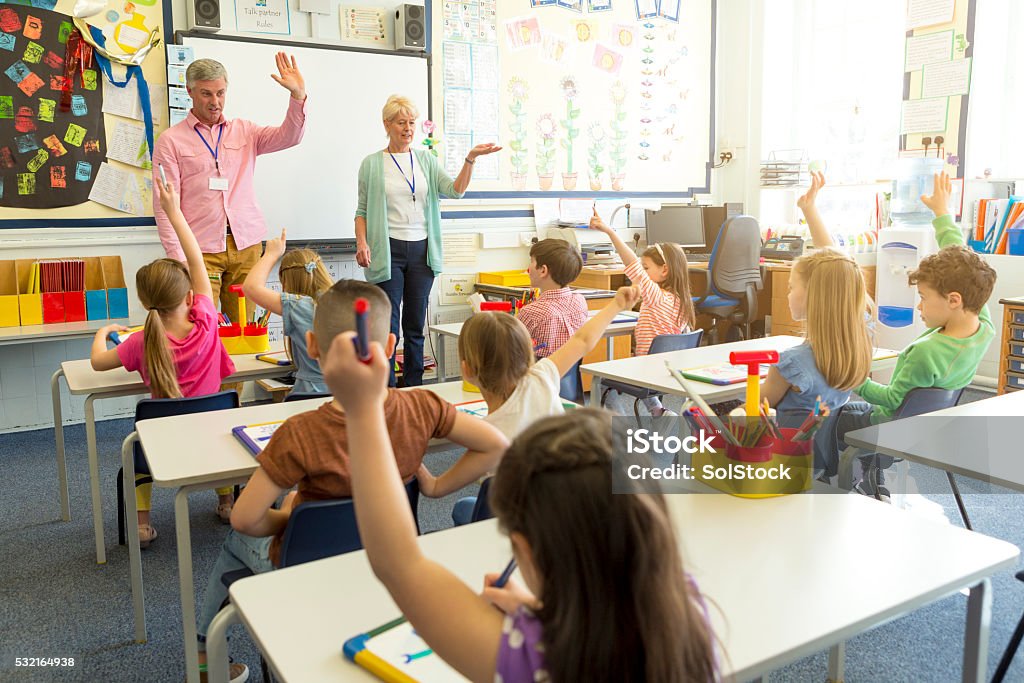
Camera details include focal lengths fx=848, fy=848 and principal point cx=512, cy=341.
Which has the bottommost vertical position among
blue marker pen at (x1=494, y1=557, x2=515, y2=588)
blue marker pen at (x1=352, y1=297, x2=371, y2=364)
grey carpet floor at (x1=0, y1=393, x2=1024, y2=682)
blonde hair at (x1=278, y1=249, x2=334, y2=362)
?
grey carpet floor at (x1=0, y1=393, x2=1024, y2=682)

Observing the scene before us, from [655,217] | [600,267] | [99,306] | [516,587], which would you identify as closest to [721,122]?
[655,217]

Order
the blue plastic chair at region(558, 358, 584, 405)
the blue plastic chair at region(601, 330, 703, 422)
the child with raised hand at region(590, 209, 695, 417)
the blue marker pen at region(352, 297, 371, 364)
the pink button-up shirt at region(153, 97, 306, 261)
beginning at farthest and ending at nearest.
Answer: the pink button-up shirt at region(153, 97, 306, 261), the child with raised hand at region(590, 209, 695, 417), the blue plastic chair at region(601, 330, 703, 422), the blue plastic chair at region(558, 358, 584, 405), the blue marker pen at region(352, 297, 371, 364)

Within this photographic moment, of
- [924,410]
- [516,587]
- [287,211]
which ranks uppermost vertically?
[287,211]

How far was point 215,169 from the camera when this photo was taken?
171 inches

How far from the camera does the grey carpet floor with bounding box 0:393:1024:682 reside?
2.18 meters

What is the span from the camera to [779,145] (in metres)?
6.84

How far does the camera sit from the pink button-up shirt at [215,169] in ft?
14.0

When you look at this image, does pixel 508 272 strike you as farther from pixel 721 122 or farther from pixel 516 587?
pixel 516 587

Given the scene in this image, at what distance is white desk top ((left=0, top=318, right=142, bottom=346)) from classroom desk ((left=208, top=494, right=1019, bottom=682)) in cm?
330

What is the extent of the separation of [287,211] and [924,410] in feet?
12.4

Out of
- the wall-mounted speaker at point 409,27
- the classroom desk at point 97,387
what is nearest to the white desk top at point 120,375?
the classroom desk at point 97,387

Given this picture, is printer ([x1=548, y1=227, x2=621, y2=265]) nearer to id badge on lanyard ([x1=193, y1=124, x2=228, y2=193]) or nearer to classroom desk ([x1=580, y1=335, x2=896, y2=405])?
id badge on lanyard ([x1=193, y1=124, x2=228, y2=193])

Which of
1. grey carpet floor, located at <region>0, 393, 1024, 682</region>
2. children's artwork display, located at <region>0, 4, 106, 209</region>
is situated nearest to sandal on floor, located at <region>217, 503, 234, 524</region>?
grey carpet floor, located at <region>0, 393, 1024, 682</region>

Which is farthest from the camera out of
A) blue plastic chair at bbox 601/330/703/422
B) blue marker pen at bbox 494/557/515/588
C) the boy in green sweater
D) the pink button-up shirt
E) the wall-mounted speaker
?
the wall-mounted speaker
